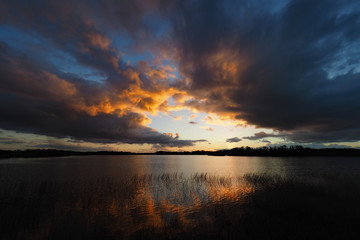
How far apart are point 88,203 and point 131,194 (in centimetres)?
542

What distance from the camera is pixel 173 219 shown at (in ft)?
47.0

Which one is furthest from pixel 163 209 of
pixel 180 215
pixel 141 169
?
pixel 141 169

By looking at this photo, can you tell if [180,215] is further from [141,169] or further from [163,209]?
[141,169]

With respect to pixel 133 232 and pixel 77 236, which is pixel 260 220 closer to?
pixel 133 232

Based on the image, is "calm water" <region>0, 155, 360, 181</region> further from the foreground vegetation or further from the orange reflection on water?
the orange reflection on water

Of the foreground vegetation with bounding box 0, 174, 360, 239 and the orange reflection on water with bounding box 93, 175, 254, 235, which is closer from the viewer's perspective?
the foreground vegetation with bounding box 0, 174, 360, 239

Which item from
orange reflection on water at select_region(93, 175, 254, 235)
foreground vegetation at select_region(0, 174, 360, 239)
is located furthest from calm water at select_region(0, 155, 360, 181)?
orange reflection on water at select_region(93, 175, 254, 235)

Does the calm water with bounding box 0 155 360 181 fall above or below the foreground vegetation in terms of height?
above

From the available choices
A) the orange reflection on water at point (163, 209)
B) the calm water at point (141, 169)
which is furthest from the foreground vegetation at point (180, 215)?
the calm water at point (141, 169)

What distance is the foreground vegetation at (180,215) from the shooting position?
1182 centimetres

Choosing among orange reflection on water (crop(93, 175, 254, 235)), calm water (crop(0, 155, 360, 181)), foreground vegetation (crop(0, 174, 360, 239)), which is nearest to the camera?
foreground vegetation (crop(0, 174, 360, 239))

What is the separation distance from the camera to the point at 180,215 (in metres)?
15.3

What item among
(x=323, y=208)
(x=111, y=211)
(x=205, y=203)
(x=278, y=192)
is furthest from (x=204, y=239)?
(x=278, y=192)

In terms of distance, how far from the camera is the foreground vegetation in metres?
11.8
